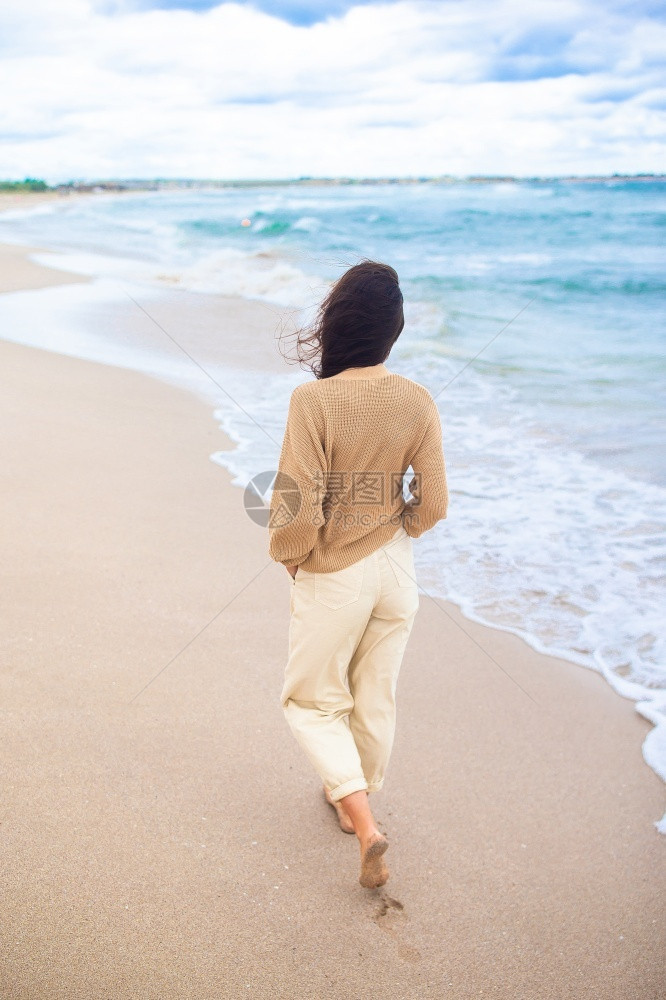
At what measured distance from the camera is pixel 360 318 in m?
1.79

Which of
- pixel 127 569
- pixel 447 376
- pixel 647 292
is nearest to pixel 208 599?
pixel 127 569

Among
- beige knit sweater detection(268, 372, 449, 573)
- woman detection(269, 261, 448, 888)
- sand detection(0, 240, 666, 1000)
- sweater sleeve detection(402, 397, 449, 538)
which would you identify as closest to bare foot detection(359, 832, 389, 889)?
woman detection(269, 261, 448, 888)

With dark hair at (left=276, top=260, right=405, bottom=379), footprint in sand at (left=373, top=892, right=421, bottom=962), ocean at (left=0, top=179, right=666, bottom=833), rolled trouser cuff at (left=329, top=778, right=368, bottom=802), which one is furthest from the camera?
ocean at (left=0, top=179, right=666, bottom=833)

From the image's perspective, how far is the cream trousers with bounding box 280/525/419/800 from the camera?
198 centimetres

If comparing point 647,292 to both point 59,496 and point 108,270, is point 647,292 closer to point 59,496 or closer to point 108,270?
point 108,270

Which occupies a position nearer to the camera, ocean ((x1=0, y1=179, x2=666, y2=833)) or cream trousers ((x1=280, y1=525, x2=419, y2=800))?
cream trousers ((x1=280, y1=525, x2=419, y2=800))

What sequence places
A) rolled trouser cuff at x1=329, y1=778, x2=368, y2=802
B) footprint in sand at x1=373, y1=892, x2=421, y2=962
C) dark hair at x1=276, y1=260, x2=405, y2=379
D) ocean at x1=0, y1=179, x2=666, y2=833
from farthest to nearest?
ocean at x1=0, y1=179, x2=666, y2=833 → rolled trouser cuff at x1=329, y1=778, x2=368, y2=802 → footprint in sand at x1=373, y1=892, x2=421, y2=962 → dark hair at x1=276, y1=260, x2=405, y2=379

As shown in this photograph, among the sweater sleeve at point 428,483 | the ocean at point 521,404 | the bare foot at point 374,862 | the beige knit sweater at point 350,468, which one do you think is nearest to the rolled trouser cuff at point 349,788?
the bare foot at point 374,862

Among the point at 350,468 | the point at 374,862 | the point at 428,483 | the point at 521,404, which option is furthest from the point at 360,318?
the point at 521,404

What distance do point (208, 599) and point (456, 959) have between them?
1833 mm

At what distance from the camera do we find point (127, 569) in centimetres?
344

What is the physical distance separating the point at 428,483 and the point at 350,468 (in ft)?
0.79

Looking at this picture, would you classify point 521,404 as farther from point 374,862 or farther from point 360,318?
point 374,862

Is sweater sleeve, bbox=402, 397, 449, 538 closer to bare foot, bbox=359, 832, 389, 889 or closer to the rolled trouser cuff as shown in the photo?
the rolled trouser cuff
